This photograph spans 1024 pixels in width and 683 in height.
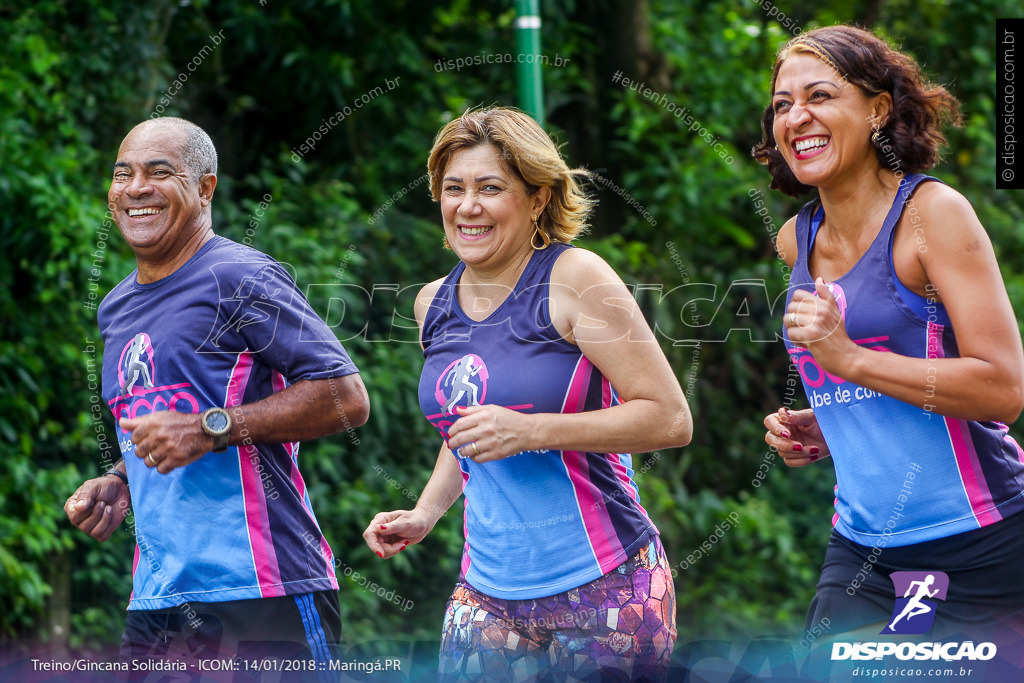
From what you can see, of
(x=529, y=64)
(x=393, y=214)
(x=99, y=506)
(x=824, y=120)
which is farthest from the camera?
(x=393, y=214)

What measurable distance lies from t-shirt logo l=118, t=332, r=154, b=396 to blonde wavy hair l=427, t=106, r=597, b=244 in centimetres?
81

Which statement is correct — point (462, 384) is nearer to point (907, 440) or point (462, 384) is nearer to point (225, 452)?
point (225, 452)

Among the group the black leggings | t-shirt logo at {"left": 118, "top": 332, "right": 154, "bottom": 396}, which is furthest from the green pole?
the black leggings

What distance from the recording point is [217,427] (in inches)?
96.2

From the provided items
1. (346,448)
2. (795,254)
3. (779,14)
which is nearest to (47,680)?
(795,254)

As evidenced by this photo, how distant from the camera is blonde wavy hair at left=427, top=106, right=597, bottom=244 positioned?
250cm

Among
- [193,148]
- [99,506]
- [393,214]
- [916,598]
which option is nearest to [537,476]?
[916,598]

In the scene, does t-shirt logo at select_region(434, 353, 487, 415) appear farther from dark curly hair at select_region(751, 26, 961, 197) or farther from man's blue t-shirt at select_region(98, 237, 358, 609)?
dark curly hair at select_region(751, 26, 961, 197)

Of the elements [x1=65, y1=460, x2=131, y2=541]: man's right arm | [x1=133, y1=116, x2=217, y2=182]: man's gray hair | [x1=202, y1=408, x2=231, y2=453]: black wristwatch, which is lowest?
[x1=65, y1=460, x2=131, y2=541]: man's right arm

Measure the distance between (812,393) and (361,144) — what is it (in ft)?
13.5

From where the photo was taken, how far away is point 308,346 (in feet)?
8.45

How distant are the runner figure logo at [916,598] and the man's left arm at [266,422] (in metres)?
1.27

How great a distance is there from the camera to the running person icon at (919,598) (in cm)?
225

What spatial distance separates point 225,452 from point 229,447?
0.02 metres
